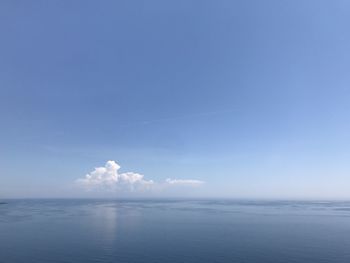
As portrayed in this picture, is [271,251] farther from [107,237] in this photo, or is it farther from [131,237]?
[107,237]

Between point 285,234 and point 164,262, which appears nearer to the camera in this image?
point 164,262

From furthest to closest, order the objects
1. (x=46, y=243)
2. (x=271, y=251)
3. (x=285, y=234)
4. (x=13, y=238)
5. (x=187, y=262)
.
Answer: (x=285, y=234) → (x=13, y=238) → (x=46, y=243) → (x=271, y=251) → (x=187, y=262)

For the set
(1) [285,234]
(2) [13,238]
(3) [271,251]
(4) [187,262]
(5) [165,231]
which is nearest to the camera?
(4) [187,262]

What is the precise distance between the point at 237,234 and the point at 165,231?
72.8ft

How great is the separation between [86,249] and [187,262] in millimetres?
24343

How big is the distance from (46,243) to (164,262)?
111 feet

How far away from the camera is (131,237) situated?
7556 centimetres

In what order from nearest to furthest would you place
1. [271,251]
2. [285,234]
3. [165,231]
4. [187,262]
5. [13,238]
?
[187,262], [271,251], [13,238], [285,234], [165,231]

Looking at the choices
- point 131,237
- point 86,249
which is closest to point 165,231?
point 131,237

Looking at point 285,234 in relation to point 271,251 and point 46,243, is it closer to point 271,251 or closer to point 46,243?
point 271,251

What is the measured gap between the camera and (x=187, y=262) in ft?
163

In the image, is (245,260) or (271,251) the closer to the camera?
(245,260)

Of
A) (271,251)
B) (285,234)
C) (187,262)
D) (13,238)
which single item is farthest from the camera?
(285,234)

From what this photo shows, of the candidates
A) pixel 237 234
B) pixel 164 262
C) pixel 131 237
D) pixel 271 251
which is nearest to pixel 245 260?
pixel 271 251
